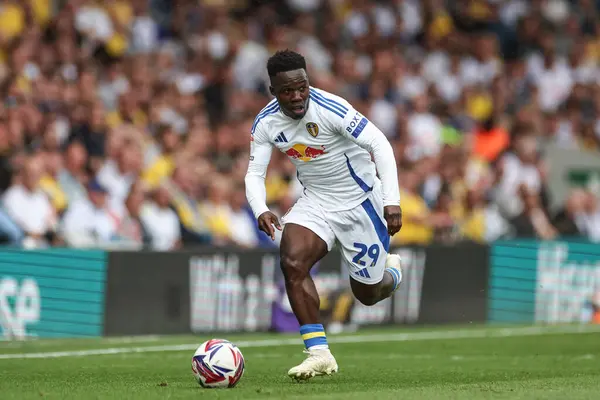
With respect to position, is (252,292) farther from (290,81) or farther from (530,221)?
(290,81)

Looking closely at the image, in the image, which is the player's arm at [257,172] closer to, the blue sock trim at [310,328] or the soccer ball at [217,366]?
the blue sock trim at [310,328]

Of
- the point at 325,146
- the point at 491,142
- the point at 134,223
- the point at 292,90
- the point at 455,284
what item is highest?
the point at 491,142

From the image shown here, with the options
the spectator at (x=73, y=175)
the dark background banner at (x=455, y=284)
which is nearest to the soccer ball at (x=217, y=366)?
the spectator at (x=73, y=175)

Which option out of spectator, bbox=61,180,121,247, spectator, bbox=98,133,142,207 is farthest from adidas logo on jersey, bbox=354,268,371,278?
spectator, bbox=98,133,142,207

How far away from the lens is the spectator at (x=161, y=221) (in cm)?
1620

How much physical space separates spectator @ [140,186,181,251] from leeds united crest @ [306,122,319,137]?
6708mm

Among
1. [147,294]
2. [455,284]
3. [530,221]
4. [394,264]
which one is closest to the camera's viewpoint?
[394,264]

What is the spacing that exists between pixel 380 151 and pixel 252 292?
6811 mm

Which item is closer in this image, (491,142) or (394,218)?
(394,218)

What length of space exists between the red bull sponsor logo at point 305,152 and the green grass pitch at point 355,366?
1743 mm

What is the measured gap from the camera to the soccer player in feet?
30.7

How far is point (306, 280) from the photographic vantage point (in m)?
9.45

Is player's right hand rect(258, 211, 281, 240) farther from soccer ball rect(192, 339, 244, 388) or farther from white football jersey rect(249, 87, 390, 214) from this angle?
soccer ball rect(192, 339, 244, 388)

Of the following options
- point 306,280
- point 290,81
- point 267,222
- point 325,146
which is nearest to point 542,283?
point 325,146
